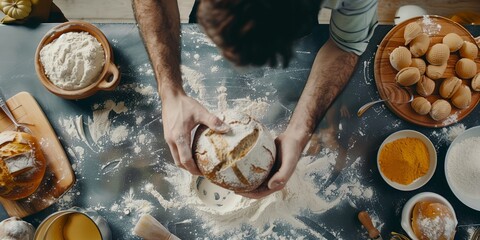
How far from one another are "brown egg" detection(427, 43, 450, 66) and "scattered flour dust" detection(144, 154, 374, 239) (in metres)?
0.44

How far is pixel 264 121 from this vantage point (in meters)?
1.47

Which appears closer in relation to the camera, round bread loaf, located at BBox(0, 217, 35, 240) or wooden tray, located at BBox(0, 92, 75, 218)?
round bread loaf, located at BBox(0, 217, 35, 240)

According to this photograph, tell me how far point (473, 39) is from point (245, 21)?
1.05m

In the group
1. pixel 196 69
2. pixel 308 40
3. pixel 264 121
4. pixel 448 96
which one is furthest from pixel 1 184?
pixel 448 96

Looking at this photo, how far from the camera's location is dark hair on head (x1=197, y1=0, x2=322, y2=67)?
0.88 m

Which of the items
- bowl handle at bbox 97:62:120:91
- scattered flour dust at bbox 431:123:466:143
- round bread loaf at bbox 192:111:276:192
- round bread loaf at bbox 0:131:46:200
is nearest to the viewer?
round bread loaf at bbox 192:111:276:192

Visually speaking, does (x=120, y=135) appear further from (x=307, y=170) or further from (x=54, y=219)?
(x=307, y=170)

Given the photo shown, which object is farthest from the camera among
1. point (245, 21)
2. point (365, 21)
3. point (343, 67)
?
point (343, 67)

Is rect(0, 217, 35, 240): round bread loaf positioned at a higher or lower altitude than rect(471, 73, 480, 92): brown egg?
lower

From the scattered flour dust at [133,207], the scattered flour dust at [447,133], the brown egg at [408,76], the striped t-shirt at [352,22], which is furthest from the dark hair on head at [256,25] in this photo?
the scattered flour dust at [447,133]

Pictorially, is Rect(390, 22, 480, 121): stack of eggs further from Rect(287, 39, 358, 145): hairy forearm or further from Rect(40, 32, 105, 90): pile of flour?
Rect(40, 32, 105, 90): pile of flour

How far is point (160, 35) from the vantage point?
1.36 metres

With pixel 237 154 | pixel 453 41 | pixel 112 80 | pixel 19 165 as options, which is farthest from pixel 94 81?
pixel 453 41

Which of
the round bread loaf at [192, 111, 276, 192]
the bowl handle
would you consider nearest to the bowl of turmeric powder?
the round bread loaf at [192, 111, 276, 192]
